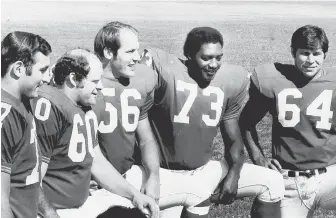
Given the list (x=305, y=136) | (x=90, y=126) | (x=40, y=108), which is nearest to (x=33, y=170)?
(x=40, y=108)

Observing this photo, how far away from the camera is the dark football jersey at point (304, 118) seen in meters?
3.25

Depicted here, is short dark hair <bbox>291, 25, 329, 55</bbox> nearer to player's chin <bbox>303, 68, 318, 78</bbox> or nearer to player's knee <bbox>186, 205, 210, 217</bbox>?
player's chin <bbox>303, 68, 318, 78</bbox>

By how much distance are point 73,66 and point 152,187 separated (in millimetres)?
811

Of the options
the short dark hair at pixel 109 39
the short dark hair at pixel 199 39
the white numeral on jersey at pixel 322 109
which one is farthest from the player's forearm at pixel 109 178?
the white numeral on jersey at pixel 322 109

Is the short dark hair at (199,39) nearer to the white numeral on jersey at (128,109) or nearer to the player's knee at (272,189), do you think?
the white numeral on jersey at (128,109)

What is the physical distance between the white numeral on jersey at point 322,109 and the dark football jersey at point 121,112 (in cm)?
98

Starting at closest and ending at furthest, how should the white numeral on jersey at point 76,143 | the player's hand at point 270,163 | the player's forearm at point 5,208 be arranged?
the player's forearm at point 5,208 → the white numeral on jersey at point 76,143 → the player's hand at point 270,163

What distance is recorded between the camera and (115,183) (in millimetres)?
2854

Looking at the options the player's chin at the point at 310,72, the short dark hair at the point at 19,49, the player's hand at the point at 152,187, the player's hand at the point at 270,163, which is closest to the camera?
the short dark hair at the point at 19,49

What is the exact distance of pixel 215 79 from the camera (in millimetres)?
3201

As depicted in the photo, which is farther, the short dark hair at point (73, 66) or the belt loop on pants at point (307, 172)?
the belt loop on pants at point (307, 172)

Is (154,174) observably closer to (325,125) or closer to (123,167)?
(123,167)

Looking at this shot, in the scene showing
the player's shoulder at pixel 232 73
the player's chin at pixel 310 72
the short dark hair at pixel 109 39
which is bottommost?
the player's shoulder at pixel 232 73

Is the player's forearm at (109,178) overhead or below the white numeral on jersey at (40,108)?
below
